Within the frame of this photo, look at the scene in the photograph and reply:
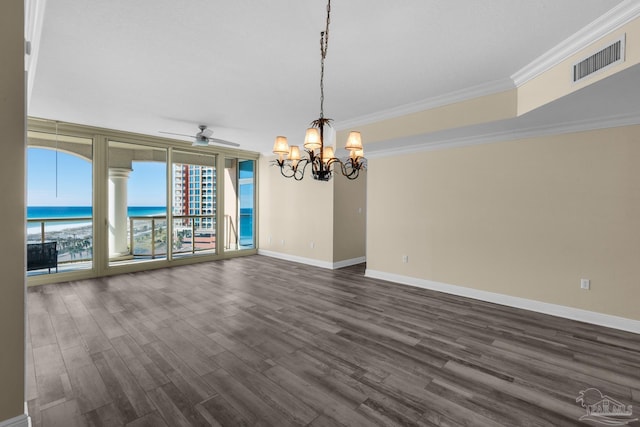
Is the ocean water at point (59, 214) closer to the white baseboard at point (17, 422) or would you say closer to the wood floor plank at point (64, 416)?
the wood floor plank at point (64, 416)

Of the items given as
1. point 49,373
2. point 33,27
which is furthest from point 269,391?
point 33,27

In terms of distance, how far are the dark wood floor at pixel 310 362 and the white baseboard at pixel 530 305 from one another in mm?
167

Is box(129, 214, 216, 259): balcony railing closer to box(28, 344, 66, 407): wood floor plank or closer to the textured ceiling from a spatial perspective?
the textured ceiling

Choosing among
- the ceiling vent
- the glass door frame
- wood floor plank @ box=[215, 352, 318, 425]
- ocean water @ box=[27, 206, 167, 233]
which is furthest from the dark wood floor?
the ceiling vent

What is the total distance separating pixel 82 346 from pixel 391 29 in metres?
4.23

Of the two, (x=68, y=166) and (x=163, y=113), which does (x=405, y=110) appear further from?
(x=68, y=166)

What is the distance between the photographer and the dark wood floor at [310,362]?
1.99 m

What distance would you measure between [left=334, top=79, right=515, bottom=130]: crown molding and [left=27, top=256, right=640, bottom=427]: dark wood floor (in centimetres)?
286

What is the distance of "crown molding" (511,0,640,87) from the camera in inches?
86.0

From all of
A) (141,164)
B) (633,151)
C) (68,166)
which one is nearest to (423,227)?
(633,151)

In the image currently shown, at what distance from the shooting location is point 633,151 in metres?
3.37

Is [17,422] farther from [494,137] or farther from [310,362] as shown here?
[494,137]

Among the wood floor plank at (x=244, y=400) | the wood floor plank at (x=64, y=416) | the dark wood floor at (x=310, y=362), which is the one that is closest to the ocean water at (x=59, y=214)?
the dark wood floor at (x=310, y=362)

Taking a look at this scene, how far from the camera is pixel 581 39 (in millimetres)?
2547
